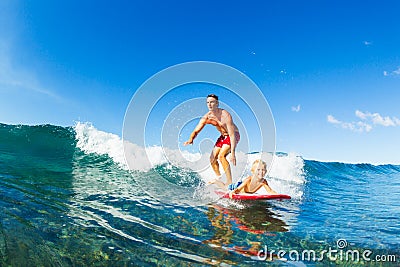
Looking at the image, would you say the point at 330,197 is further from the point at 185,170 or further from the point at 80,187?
the point at 80,187

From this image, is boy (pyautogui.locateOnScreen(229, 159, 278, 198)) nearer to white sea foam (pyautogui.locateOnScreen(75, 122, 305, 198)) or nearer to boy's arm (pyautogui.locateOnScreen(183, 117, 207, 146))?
boy's arm (pyautogui.locateOnScreen(183, 117, 207, 146))

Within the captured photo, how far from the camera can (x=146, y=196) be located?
876cm

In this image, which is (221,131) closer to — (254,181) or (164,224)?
(254,181)

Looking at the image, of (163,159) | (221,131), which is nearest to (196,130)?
(221,131)

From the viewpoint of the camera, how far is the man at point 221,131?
8.91 metres

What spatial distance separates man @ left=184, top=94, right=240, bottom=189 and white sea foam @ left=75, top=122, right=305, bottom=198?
10.4 ft

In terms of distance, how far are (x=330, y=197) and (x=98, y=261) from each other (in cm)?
941

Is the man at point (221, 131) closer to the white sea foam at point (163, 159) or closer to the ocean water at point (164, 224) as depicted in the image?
the ocean water at point (164, 224)

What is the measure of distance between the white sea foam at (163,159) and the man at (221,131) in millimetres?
3184

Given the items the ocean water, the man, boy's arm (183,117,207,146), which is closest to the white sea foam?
the ocean water

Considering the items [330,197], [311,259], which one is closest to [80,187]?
[311,259]

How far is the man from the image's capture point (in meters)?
8.91

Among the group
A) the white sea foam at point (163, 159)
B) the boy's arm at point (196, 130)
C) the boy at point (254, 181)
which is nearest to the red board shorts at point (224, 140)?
the boy's arm at point (196, 130)

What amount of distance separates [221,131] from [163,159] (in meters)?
7.26
